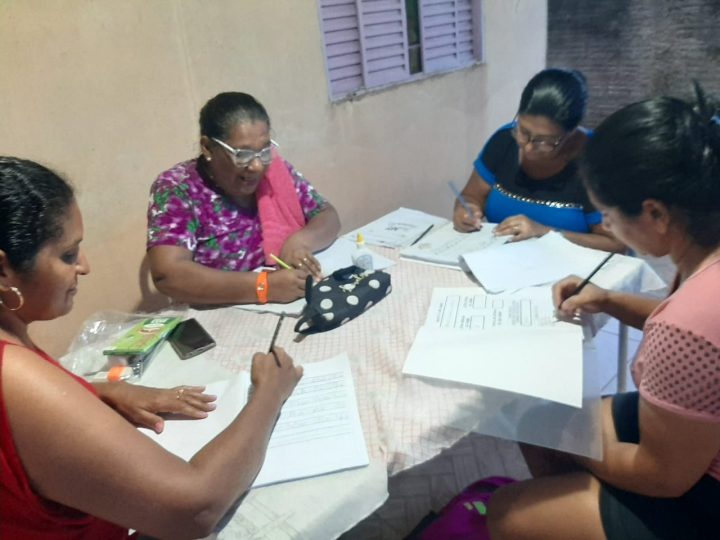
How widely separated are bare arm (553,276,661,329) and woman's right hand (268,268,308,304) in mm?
649

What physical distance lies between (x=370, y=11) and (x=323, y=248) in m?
1.28

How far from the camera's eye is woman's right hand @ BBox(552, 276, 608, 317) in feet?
4.06

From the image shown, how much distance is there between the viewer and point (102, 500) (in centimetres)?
72

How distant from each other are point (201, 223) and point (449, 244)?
2.50ft

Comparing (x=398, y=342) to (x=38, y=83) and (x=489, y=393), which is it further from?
(x=38, y=83)

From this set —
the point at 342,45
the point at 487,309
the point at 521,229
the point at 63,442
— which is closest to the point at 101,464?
the point at 63,442

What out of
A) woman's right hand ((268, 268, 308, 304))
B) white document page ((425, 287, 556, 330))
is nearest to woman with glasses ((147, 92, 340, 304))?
woman's right hand ((268, 268, 308, 304))

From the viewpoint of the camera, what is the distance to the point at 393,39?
256 centimetres

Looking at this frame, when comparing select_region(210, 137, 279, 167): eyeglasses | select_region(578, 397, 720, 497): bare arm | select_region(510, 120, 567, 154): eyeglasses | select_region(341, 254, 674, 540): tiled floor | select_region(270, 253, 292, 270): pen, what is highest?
select_region(210, 137, 279, 167): eyeglasses

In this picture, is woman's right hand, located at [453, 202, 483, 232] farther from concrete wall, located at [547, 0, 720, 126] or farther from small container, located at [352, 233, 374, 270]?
concrete wall, located at [547, 0, 720, 126]

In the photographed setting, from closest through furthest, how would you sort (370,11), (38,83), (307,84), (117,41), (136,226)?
(38,83), (117,41), (136,226), (307,84), (370,11)

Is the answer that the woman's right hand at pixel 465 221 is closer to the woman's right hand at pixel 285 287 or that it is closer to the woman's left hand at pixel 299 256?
the woman's left hand at pixel 299 256

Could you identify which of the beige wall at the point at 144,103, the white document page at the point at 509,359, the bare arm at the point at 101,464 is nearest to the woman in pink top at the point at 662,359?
the white document page at the point at 509,359

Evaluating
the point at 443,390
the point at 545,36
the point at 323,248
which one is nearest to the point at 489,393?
the point at 443,390
